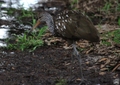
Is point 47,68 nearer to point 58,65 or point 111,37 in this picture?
point 58,65

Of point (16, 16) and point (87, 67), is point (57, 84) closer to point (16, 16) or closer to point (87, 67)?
point (87, 67)

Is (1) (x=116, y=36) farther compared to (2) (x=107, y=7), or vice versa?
(2) (x=107, y=7)

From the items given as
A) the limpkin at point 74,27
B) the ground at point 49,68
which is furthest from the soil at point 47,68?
the limpkin at point 74,27

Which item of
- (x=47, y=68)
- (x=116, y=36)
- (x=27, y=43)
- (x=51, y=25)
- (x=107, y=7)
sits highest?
(x=51, y=25)

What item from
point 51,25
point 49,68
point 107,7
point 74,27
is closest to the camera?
point 74,27

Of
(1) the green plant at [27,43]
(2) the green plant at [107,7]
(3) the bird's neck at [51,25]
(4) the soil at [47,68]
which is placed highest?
(3) the bird's neck at [51,25]

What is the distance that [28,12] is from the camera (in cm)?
1151

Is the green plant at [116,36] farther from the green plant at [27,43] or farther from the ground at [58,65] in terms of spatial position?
the green plant at [27,43]

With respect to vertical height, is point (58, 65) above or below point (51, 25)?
below

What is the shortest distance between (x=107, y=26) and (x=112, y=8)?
1627 mm

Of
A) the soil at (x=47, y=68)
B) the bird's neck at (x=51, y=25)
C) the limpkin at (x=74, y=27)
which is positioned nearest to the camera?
the limpkin at (x=74, y=27)

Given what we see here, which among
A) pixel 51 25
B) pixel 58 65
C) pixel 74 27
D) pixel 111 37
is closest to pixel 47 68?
pixel 58 65

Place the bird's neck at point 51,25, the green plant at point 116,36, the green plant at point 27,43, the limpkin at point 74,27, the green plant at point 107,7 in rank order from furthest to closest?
the green plant at point 107,7
the green plant at point 27,43
the green plant at point 116,36
the bird's neck at point 51,25
the limpkin at point 74,27

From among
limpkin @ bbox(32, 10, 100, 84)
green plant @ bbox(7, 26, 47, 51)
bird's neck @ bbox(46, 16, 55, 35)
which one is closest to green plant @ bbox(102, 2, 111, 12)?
green plant @ bbox(7, 26, 47, 51)
